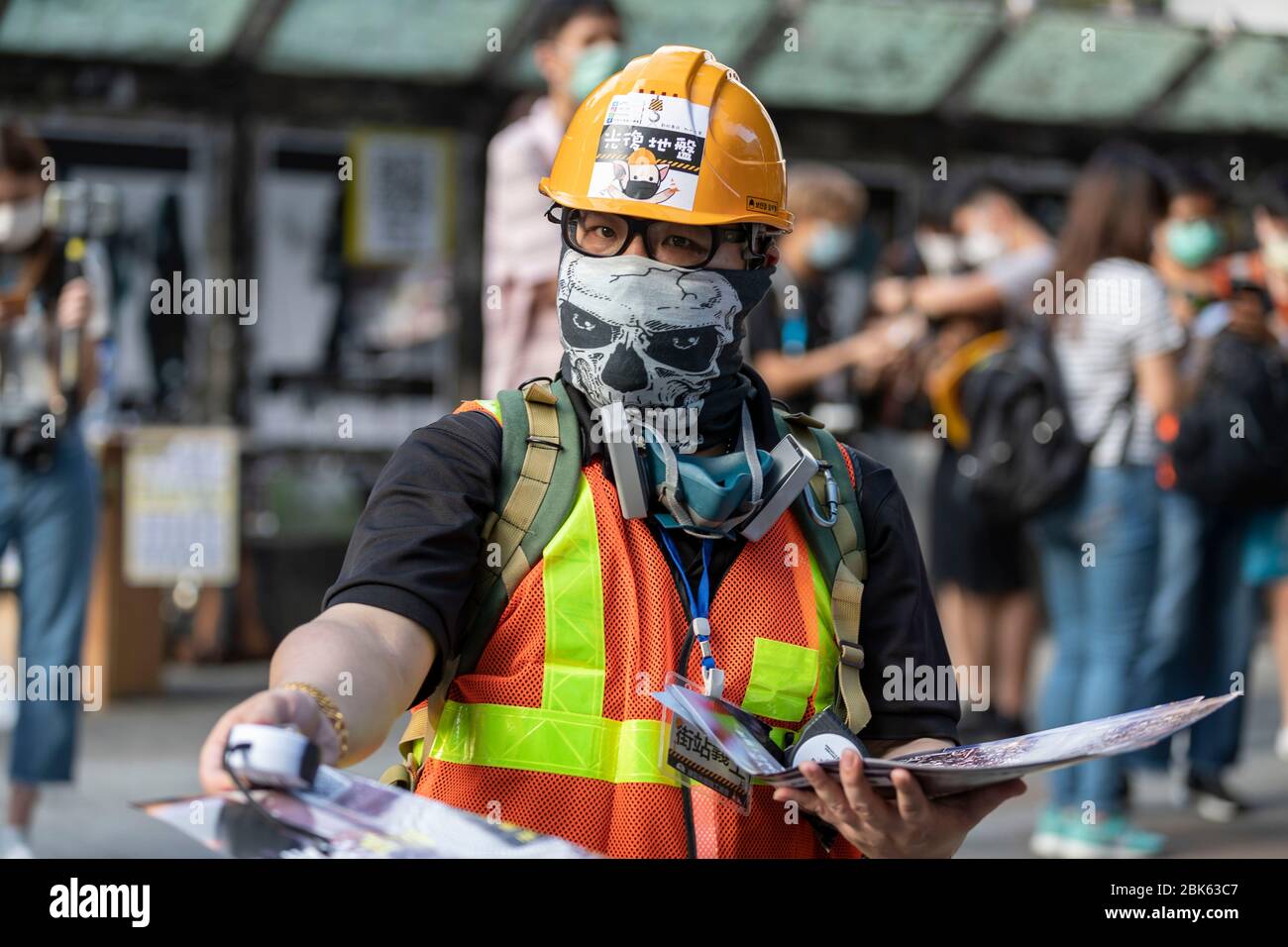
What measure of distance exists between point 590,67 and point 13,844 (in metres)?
2.86

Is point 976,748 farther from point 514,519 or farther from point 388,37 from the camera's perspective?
point 388,37

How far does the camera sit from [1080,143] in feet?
38.8

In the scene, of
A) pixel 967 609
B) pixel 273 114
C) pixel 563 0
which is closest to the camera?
pixel 563 0

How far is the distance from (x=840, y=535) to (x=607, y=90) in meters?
0.72

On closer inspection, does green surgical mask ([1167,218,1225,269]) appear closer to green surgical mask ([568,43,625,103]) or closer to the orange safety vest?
green surgical mask ([568,43,625,103])

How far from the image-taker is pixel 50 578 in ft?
20.1

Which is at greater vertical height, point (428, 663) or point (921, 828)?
point (428, 663)

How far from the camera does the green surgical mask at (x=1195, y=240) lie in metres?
7.33

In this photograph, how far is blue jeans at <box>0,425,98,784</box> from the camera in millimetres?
6016

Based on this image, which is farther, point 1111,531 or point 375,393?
point 375,393

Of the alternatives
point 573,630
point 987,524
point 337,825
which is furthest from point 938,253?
point 337,825

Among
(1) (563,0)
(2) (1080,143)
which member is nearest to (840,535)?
(1) (563,0)

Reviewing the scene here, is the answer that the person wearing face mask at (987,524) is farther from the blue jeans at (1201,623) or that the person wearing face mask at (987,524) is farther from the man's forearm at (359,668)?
the man's forearm at (359,668)
